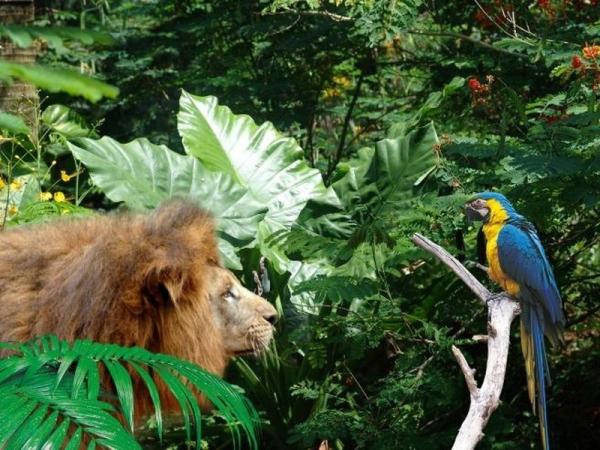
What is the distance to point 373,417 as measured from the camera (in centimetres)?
507

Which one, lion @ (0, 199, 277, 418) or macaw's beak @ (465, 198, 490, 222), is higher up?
macaw's beak @ (465, 198, 490, 222)

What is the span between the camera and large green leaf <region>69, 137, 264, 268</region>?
5953 mm

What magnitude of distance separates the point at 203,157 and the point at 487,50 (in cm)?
204

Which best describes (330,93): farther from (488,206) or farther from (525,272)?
(525,272)

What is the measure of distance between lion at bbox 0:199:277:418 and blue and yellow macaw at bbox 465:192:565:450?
97 centimetres

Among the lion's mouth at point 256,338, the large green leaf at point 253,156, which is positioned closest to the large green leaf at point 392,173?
the large green leaf at point 253,156

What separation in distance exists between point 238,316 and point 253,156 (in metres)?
3.19

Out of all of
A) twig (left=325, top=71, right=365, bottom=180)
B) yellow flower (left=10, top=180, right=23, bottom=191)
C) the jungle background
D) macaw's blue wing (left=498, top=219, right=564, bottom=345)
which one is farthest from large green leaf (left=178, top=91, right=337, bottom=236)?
macaw's blue wing (left=498, top=219, right=564, bottom=345)

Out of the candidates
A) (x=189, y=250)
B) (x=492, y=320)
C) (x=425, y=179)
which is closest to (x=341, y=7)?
(x=425, y=179)

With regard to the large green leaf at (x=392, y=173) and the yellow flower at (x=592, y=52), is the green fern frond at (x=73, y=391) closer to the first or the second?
the yellow flower at (x=592, y=52)

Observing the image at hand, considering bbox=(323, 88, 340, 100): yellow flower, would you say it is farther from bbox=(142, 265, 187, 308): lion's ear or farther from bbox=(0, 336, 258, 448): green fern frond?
bbox=(0, 336, 258, 448): green fern frond

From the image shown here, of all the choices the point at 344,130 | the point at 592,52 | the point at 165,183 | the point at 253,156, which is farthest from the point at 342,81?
the point at 592,52

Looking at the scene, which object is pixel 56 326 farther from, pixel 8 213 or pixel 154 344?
pixel 8 213

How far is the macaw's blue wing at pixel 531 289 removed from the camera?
340 centimetres
